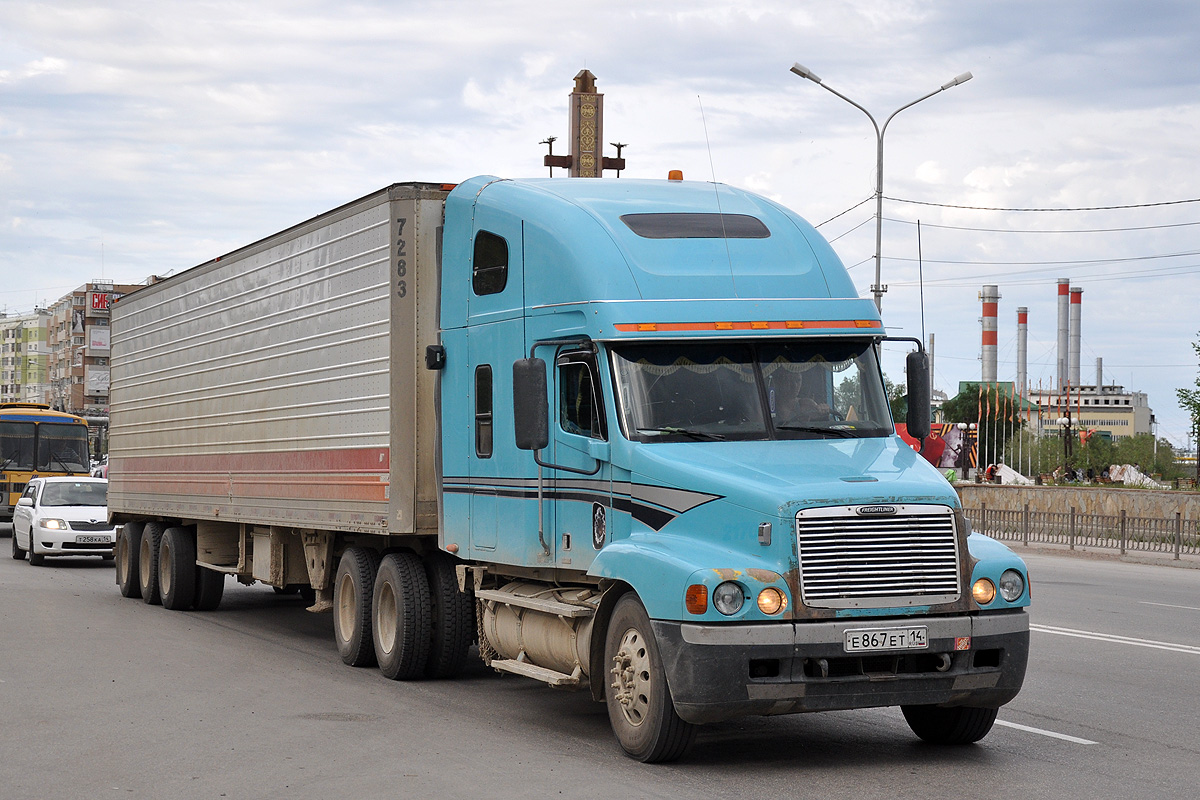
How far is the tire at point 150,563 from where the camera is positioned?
61.6 ft

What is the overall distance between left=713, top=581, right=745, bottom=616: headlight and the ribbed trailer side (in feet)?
14.9

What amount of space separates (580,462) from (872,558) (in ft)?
7.01

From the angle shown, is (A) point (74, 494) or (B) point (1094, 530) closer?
(A) point (74, 494)

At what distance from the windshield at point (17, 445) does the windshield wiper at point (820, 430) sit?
1314 inches

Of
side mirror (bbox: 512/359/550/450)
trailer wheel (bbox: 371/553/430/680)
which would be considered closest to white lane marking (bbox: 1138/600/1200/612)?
trailer wheel (bbox: 371/553/430/680)

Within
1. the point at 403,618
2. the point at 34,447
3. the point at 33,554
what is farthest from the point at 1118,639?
the point at 34,447

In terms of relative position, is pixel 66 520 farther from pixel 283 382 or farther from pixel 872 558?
pixel 872 558

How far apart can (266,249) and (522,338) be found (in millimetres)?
5736

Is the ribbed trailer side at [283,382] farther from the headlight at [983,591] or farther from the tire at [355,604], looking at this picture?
the headlight at [983,591]

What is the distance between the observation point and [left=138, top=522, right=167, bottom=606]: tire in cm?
1878

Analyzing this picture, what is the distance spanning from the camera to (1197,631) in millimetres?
15547

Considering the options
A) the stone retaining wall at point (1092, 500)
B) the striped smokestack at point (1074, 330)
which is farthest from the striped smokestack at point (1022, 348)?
the stone retaining wall at point (1092, 500)

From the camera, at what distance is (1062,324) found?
13325cm

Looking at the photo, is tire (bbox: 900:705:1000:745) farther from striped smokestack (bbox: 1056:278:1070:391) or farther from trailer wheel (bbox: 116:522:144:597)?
striped smokestack (bbox: 1056:278:1070:391)
